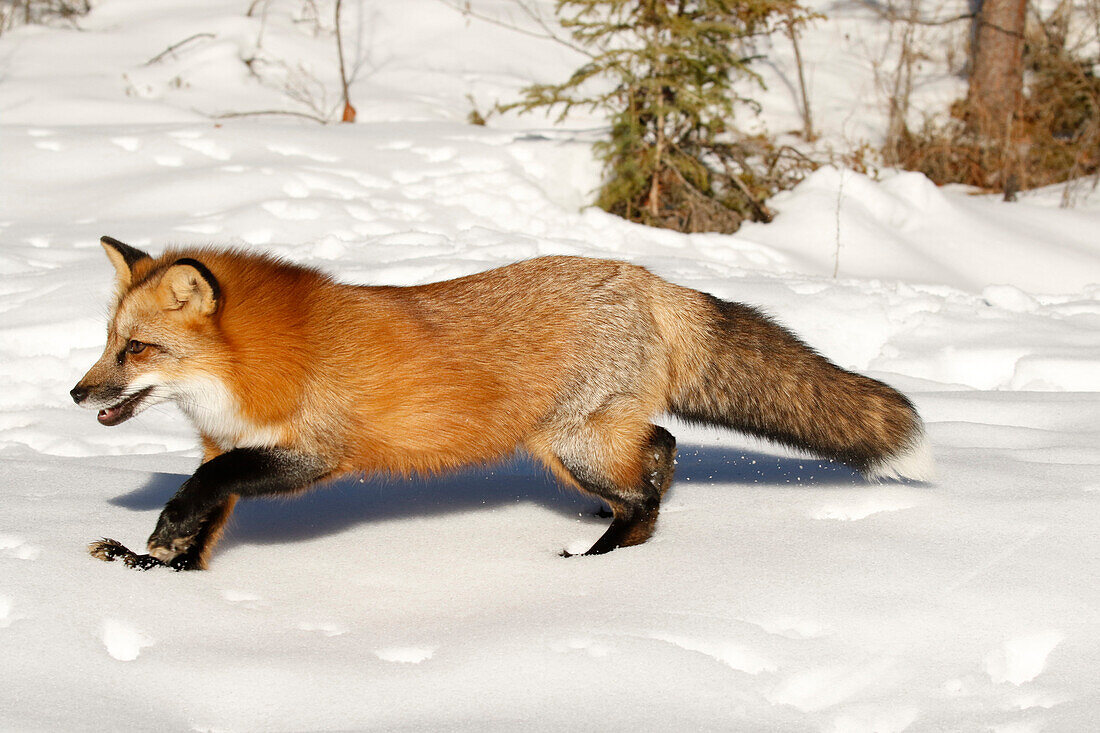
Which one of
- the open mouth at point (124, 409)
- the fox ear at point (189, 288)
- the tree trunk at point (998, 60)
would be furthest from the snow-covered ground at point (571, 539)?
the tree trunk at point (998, 60)

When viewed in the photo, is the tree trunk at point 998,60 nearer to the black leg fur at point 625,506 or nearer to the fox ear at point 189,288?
the black leg fur at point 625,506

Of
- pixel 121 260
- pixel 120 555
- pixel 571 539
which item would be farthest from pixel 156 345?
pixel 571 539

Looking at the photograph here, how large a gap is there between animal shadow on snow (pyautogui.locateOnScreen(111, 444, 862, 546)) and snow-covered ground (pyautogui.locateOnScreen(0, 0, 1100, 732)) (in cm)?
2

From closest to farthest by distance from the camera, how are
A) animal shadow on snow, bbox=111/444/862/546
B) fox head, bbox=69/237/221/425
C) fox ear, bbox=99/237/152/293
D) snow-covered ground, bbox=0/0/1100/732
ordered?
snow-covered ground, bbox=0/0/1100/732, fox head, bbox=69/237/221/425, fox ear, bbox=99/237/152/293, animal shadow on snow, bbox=111/444/862/546

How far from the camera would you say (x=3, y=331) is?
19.5ft

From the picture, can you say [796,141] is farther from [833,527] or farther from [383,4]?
[833,527]

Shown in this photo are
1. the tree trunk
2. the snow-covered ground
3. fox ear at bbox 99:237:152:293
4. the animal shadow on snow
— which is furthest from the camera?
the tree trunk

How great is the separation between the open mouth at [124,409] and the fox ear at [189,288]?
32cm

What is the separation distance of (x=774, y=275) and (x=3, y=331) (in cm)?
572

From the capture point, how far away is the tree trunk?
12.3 meters

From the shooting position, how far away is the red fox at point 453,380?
334cm

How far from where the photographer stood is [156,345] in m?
3.34

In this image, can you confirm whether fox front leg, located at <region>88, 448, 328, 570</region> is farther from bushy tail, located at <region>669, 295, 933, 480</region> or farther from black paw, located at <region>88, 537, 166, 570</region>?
bushy tail, located at <region>669, 295, 933, 480</region>

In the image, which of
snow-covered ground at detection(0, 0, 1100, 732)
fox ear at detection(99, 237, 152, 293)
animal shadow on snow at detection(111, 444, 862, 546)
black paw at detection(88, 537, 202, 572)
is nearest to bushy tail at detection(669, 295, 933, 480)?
snow-covered ground at detection(0, 0, 1100, 732)
